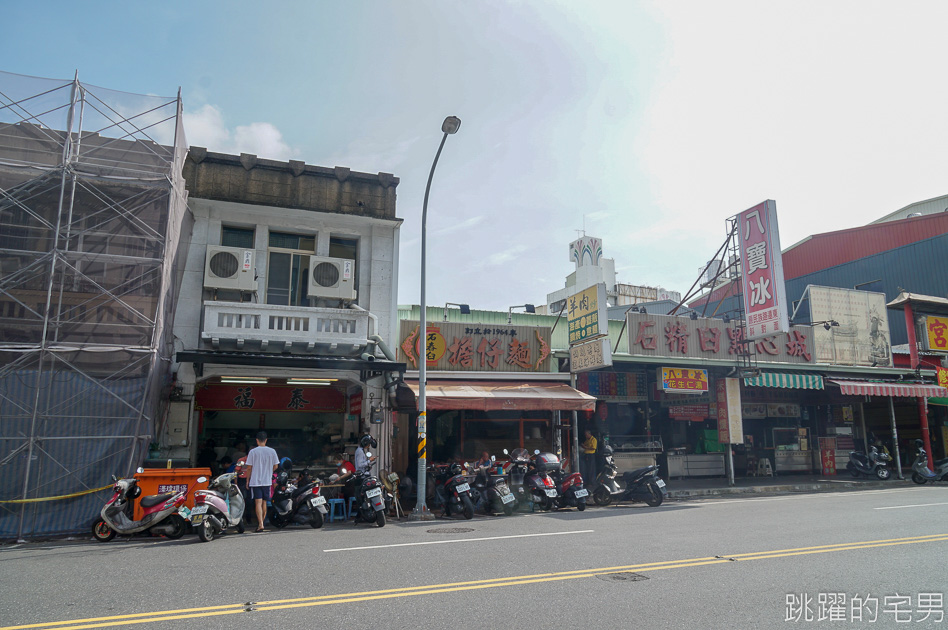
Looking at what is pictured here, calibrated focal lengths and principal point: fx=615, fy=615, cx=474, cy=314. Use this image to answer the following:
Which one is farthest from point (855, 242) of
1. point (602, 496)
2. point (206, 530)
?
point (206, 530)

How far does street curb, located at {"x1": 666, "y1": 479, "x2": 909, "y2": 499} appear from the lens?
691 inches

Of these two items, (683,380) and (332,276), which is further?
(683,380)

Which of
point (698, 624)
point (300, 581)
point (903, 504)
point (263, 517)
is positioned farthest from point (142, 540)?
point (903, 504)

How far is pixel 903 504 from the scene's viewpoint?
1360cm

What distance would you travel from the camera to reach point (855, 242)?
33.5 meters

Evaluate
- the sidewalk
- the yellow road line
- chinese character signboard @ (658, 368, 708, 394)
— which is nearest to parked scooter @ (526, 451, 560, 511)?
the sidewalk

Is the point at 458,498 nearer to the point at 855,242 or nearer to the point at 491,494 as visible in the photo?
the point at 491,494

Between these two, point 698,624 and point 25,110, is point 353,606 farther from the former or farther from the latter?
point 25,110

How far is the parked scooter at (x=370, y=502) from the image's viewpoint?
1187cm

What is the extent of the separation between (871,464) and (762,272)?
8.43m

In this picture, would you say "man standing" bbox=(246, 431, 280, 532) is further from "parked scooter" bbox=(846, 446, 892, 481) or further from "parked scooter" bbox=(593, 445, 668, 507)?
"parked scooter" bbox=(846, 446, 892, 481)

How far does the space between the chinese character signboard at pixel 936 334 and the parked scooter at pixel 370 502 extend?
22.5 meters

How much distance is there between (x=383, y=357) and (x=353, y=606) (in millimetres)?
11031

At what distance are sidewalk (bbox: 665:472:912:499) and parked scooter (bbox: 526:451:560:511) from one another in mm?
4893
